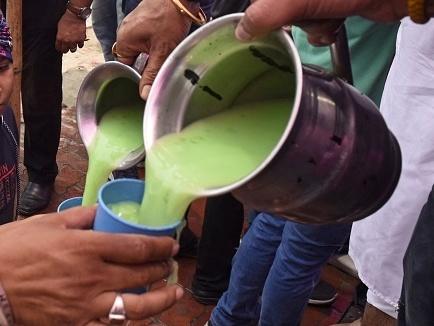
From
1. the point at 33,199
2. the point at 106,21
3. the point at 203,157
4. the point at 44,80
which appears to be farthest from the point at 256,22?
the point at 106,21

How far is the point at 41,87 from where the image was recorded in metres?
2.84

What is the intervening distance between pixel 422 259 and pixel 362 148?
1.03 feet

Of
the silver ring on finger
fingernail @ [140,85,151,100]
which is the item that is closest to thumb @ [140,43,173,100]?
fingernail @ [140,85,151,100]

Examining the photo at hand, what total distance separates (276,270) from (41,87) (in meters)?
1.45

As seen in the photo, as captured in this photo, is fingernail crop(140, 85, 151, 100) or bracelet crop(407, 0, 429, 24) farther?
fingernail crop(140, 85, 151, 100)

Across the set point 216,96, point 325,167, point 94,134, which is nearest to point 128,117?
point 94,134

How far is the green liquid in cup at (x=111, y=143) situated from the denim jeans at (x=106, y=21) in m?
2.12

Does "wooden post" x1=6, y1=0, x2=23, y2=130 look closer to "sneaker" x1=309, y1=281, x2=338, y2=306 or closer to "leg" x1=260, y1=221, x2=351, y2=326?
"leg" x1=260, y1=221, x2=351, y2=326

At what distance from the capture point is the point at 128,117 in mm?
1426

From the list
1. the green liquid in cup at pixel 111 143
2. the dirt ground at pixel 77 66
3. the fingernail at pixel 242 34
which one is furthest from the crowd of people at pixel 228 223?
the dirt ground at pixel 77 66

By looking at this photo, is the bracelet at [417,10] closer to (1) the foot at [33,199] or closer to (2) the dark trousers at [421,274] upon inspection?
(2) the dark trousers at [421,274]

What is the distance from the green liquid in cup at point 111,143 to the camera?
1.29 metres

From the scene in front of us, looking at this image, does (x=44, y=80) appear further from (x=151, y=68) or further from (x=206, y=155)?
(x=206, y=155)

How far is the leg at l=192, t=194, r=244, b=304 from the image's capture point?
2291 mm
